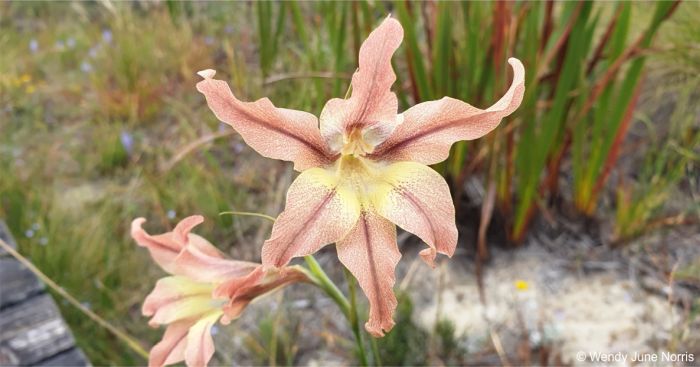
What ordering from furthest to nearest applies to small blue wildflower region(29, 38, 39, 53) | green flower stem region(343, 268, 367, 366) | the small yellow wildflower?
1. small blue wildflower region(29, 38, 39, 53)
2. the small yellow wildflower
3. green flower stem region(343, 268, 367, 366)

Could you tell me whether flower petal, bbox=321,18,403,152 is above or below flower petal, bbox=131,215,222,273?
above

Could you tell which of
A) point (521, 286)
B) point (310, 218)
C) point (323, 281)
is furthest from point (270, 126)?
point (521, 286)

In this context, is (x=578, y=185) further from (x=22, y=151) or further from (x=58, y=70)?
(x=58, y=70)

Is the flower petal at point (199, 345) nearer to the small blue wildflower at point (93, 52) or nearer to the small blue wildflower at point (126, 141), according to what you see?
the small blue wildflower at point (126, 141)

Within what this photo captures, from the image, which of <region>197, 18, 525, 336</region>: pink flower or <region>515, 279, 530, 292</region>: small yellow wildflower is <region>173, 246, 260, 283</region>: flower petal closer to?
<region>197, 18, 525, 336</region>: pink flower

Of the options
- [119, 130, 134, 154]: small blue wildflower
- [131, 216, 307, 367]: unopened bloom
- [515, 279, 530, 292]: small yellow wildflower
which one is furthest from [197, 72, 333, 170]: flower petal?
→ [119, 130, 134, 154]: small blue wildflower

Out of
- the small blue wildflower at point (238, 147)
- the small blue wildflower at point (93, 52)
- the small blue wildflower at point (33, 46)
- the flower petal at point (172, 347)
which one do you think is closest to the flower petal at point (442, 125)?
the flower petal at point (172, 347)
